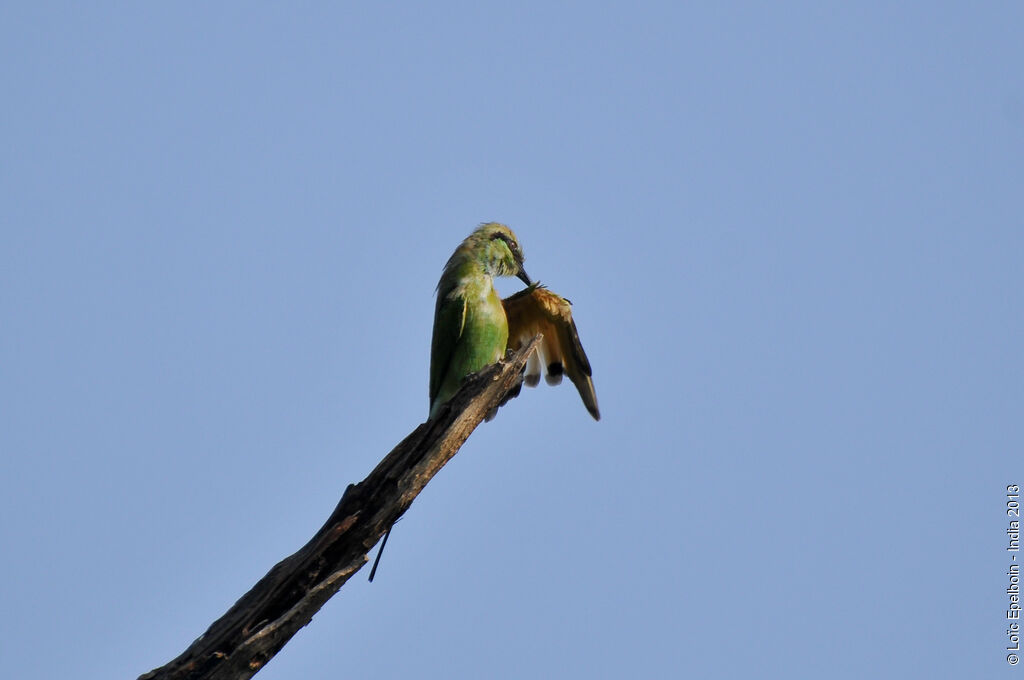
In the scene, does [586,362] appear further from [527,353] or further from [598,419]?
[527,353]

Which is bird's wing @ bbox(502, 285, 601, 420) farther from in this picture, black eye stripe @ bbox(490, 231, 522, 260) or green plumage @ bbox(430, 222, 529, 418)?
black eye stripe @ bbox(490, 231, 522, 260)

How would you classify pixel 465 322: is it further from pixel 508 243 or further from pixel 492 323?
pixel 508 243

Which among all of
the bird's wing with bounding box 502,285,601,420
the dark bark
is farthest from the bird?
the dark bark

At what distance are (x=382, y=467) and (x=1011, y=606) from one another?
5360mm

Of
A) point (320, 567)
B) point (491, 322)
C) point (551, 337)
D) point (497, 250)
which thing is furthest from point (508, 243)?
point (320, 567)

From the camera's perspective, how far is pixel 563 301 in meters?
9.09

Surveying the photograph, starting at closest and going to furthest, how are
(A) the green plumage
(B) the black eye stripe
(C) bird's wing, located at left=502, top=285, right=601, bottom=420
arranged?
1. (A) the green plumage
2. (C) bird's wing, located at left=502, top=285, right=601, bottom=420
3. (B) the black eye stripe

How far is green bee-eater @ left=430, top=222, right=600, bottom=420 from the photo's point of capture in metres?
8.58

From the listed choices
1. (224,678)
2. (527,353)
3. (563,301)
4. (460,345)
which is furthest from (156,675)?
(563,301)

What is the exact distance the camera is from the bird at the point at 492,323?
8578 mm

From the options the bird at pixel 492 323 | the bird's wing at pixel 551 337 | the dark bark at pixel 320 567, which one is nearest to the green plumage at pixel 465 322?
the bird at pixel 492 323

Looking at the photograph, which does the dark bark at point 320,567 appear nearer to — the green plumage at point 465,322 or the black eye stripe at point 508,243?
the green plumage at point 465,322

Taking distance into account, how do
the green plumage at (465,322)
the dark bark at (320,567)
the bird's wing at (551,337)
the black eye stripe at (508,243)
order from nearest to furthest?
the dark bark at (320,567), the green plumage at (465,322), the bird's wing at (551,337), the black eye stripe at (508,243)

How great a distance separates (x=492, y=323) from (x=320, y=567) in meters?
3.51
